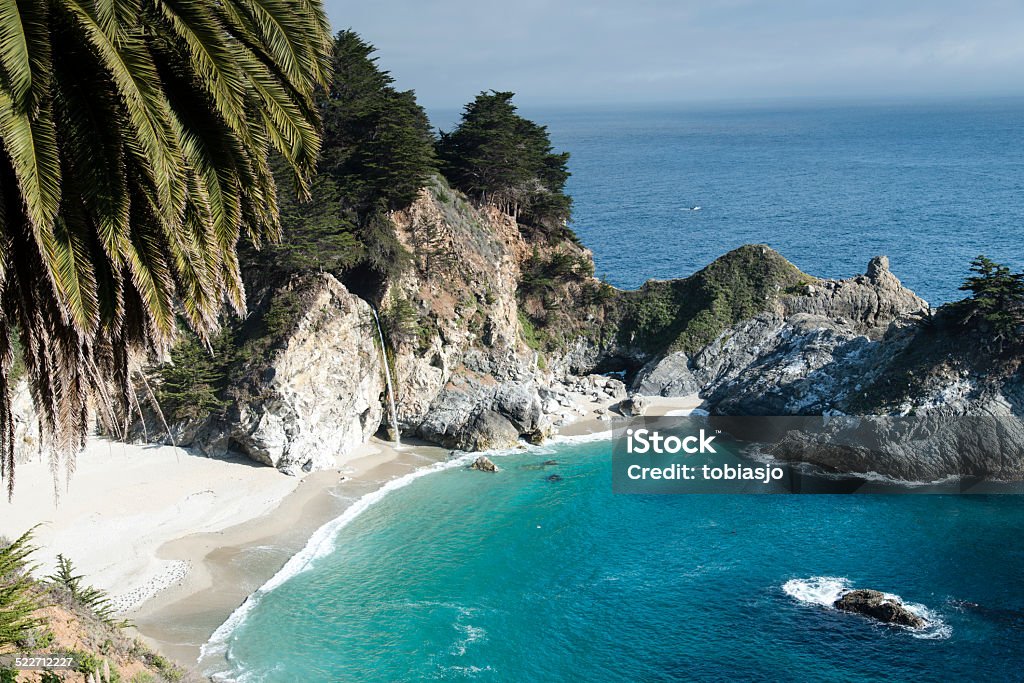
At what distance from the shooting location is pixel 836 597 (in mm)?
34781

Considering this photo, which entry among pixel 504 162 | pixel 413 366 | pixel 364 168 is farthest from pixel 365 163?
pixel 504 162

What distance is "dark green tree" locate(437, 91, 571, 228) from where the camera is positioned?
2559 inches

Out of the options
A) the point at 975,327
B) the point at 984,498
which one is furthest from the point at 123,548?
the point at 975,327

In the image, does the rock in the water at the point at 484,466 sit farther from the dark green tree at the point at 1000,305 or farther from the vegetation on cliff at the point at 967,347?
the dark green tree at the point at 1000,305

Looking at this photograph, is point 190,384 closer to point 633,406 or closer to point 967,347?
point 633,406

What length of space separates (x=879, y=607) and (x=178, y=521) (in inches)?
1263

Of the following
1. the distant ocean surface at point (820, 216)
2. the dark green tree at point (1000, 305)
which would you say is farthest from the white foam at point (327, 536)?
the distant ocean surface at point (820, 216)

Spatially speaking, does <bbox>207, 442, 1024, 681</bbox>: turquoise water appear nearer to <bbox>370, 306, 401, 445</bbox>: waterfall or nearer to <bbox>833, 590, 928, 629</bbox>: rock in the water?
<bbox>833, 590, 928, 629</bbox>: rock in the water

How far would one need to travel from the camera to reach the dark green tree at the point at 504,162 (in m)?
65.0

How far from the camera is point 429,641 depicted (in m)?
32.2

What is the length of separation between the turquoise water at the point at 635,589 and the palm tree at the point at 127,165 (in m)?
22.7

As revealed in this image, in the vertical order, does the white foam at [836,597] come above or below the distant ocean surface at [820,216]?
below

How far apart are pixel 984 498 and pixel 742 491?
1276 cm

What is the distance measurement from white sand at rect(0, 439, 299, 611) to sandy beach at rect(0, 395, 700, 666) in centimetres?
5
